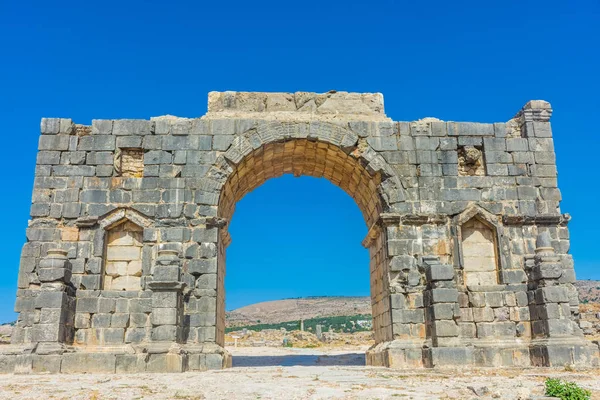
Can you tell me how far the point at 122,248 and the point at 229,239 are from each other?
2.55 metres

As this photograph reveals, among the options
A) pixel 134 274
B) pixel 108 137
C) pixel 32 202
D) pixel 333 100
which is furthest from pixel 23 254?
pixel 333 100

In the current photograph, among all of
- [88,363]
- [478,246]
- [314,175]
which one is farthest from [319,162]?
[88,363]

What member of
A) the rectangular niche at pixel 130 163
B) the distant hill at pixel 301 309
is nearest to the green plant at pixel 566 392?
the rectangular niche at pixel 130 163

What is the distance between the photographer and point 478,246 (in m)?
12.2

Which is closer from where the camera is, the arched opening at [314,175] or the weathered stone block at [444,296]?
the weathered stone block at [444,296]

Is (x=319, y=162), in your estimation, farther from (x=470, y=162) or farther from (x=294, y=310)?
(x=294, y=310)

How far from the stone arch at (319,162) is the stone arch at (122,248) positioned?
168 centimetres

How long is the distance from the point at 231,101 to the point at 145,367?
6.13 metres

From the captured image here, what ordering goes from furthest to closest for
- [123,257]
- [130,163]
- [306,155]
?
[306,155]
[130,163]
[123,257]

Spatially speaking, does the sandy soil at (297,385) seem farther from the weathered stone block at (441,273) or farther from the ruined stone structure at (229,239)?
the weathered stone block at (441,273)

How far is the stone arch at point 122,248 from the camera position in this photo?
11.6 metres

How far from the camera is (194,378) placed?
29.5 ft

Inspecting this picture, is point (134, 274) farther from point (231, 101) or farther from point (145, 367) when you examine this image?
point (231, 101)

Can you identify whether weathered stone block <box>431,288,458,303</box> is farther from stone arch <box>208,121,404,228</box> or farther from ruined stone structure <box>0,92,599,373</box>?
stone arch <box>208,121,404,228</box>
